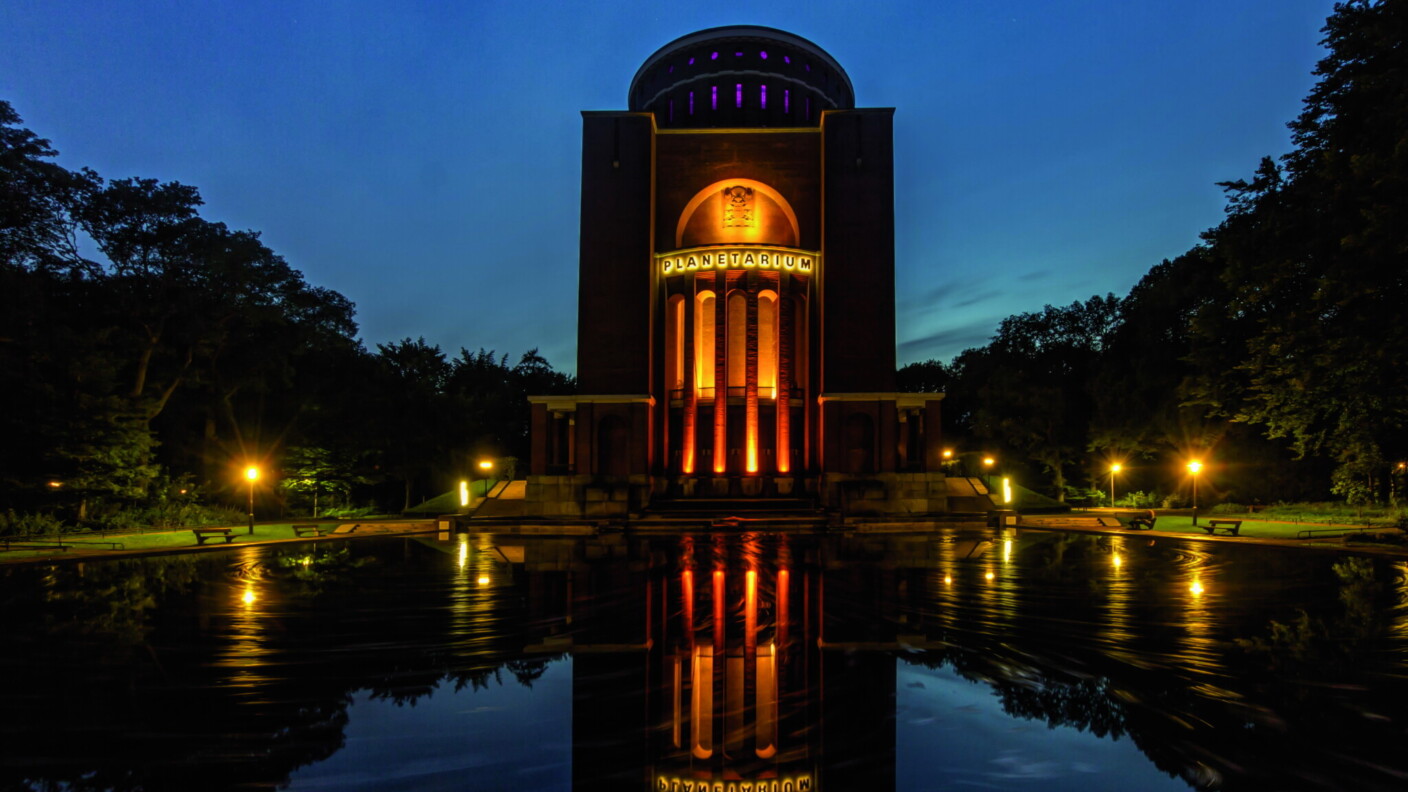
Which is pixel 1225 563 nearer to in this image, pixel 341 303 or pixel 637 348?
pixel 637 348

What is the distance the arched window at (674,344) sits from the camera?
33.5 m

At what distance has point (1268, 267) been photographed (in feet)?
64.3

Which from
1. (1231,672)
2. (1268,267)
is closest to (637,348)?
(1268,267)

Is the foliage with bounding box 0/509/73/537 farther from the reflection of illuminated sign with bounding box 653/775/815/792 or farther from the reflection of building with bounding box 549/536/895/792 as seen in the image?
the reflection of illuminated sign with bounding box 653/775/815/792

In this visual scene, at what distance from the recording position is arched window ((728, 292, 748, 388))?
32812 millimetres

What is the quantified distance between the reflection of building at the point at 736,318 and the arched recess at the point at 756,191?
7 centimetres

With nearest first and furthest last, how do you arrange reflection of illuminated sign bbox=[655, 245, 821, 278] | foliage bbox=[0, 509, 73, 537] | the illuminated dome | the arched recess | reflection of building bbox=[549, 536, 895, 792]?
1. reflection of building bbox=[549, 536, 895, 792]
2. foliage bbox=[0, 509, 73, 537]
3. reflection of illuminated sign bbox=[655, 245, 821, 278]
4. the arched recess
5. the illuminated dome

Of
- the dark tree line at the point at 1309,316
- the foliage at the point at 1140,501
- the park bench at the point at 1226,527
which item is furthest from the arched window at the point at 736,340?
the foliage at the point at 1140,501

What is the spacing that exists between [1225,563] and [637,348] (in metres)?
23.2

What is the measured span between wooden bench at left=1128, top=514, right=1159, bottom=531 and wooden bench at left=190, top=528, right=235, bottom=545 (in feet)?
83.4

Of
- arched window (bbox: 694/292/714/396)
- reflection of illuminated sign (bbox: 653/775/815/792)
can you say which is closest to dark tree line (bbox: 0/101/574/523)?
arched window (bbox: 694/292/714/396)

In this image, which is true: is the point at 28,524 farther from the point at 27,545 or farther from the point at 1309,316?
the point at 1309,316

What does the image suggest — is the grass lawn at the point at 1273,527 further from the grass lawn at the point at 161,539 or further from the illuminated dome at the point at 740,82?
the grass lawn at the point at 161,539

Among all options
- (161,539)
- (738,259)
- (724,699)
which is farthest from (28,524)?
(738,259)
